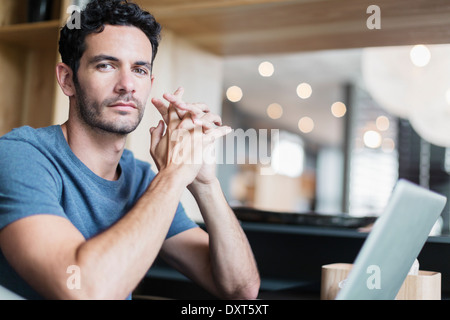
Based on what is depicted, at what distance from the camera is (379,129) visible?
6.91 metres

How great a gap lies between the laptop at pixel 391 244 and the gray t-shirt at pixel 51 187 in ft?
1.96

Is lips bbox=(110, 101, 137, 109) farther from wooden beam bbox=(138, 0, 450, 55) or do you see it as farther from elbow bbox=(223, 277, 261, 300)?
wooden beam bbox=(138, 0, 450, 55)

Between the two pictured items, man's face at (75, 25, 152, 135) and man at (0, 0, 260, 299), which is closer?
man at (0, 0, 260, 299)

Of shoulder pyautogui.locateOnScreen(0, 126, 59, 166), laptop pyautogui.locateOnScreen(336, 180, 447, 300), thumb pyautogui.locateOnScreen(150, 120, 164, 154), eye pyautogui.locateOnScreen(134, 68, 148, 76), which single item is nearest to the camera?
laptop pyautogui.locateOnScreen(336, 180, 447, 300)

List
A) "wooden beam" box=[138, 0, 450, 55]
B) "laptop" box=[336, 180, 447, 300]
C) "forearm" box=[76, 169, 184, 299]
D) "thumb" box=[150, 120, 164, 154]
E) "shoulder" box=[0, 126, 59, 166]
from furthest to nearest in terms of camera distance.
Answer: "wooden beam" box=[138, 0, 450, 55] → "thumb" box=[150, 120, 164, 154] → "shoulder" box=[0, 126, 59, 166] → "forearm" box=[76, 169, 184, 299] → "laptop" box=[336, 180, 447, 300]

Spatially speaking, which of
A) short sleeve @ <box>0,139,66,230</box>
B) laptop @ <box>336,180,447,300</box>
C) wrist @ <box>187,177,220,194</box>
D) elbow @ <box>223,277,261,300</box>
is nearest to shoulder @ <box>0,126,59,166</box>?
short sleeve @ <box>0,139,66,230</box>

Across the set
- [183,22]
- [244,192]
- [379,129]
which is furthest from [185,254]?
[244,192]

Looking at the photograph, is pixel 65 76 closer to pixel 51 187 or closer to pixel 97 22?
pixel 97 22

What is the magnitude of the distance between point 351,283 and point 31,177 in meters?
0.68

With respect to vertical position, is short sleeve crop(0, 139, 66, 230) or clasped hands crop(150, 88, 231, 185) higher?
clasped hands crop(150, 88, 231, 185)

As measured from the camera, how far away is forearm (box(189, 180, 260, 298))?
1339 mm

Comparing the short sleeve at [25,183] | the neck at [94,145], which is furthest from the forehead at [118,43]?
the short sleeve at [25,183]

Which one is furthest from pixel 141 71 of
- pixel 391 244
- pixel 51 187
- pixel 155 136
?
pixel 391 244
